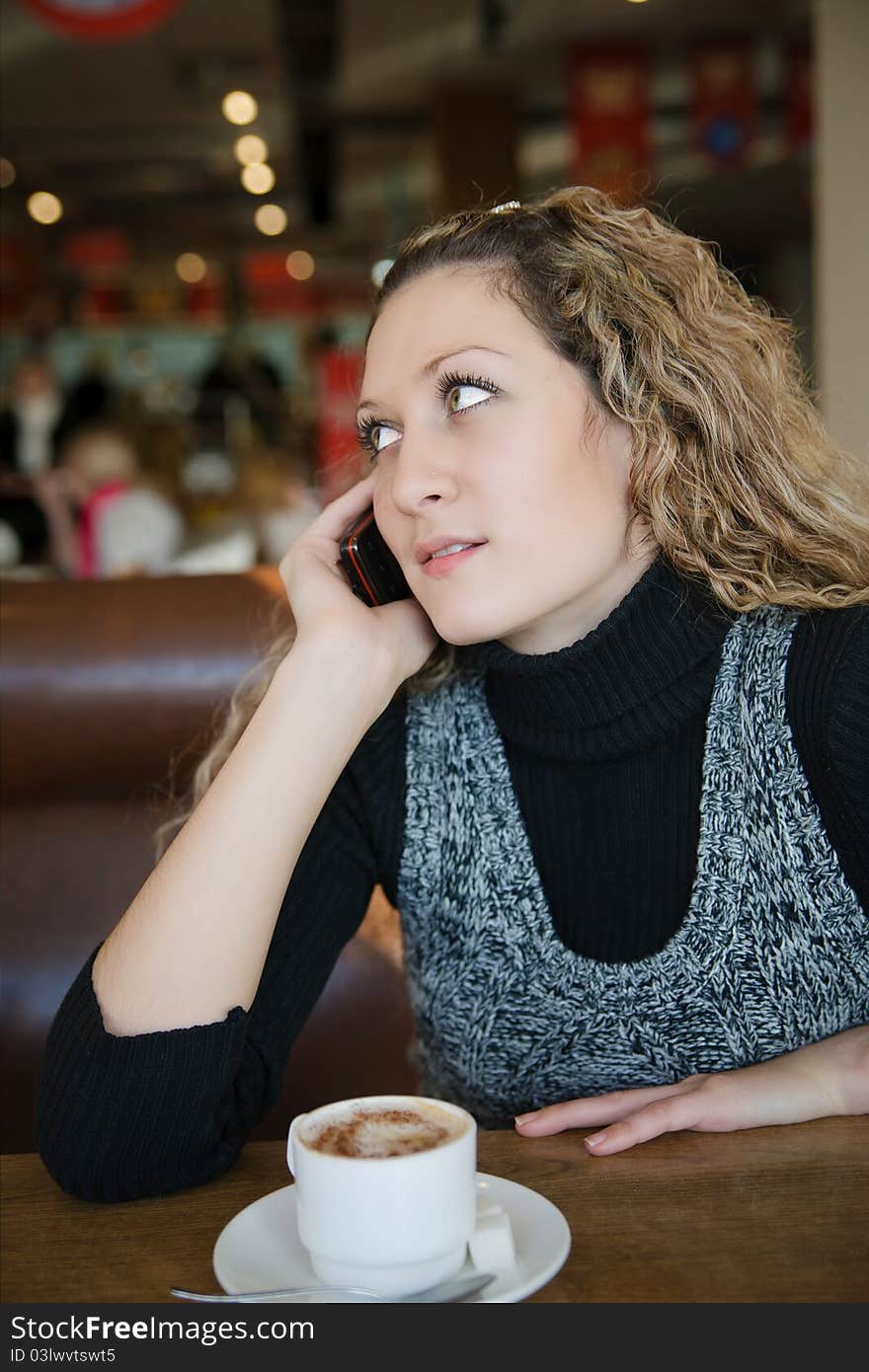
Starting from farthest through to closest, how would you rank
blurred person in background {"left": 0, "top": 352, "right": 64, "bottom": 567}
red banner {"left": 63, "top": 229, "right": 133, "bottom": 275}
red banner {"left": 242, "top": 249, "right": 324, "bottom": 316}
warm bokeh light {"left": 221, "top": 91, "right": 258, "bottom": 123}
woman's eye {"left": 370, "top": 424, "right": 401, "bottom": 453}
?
red banner {"left": 242, "top": 249, "right": 324, "bottom": 316} < red banner {"left": 63, "top": 229, "right": 133, "bottom": 275} < warm bokeh light {"left": 221, "top": 91, "right": 258, "bottom": 123} < blurred person in background {"left": 0, "top": 352, "right": 64, "bottom": 567} < woman's eye {"left": 370, "top": 424, "right": 401, "bottom": 453}

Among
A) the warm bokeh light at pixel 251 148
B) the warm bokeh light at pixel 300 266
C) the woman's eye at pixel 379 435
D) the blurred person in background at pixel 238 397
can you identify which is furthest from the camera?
the warm bokeh light at pixel 300 266

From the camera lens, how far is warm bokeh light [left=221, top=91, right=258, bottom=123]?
22.8 feet

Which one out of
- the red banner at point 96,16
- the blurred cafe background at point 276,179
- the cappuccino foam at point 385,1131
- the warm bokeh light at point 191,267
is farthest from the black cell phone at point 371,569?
the warm bokeh light at point 191,267

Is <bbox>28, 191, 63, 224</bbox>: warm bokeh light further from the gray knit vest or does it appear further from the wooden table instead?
the wooden table

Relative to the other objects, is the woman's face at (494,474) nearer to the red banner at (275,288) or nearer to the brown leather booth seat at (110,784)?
the brown leather booth seat at (110,784)

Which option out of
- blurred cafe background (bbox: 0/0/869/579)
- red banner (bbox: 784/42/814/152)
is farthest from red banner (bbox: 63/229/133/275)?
red banner (bbox: 784/42/814/152)

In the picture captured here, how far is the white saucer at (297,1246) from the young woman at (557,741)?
0.19 metres

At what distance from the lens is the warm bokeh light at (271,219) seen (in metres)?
10.4

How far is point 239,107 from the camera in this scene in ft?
23.2

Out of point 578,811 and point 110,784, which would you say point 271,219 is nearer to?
point 110,784

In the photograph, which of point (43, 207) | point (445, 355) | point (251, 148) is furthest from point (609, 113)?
point (445, 355)

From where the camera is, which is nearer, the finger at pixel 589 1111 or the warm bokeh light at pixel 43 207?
the finger at pixel 589 1111

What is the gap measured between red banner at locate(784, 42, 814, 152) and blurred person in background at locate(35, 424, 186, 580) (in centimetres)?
355

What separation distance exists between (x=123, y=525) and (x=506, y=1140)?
3389 mm
